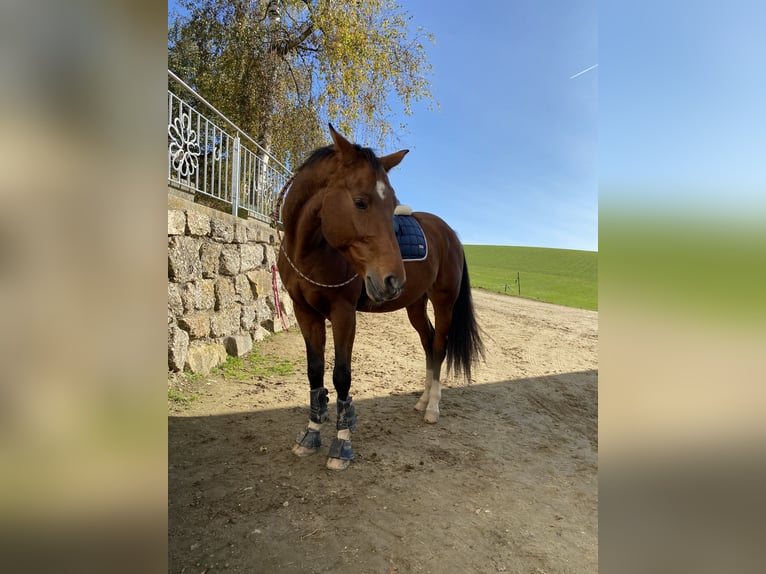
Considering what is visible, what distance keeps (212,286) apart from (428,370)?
2347 mm

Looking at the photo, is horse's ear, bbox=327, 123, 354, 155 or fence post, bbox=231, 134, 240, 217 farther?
fence post, bbox=231, 134, 240, 217

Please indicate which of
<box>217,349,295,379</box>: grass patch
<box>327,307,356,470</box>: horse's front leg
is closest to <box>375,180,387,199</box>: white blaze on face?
<box>327,307,356,470</box>: horse's front leg

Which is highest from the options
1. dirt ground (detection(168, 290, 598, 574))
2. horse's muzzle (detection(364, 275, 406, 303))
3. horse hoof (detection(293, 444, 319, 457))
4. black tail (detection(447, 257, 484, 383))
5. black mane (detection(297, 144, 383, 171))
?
black mane (detection(297, 144, 383, 171))

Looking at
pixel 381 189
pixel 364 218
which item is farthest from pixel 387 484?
pixel 381 189

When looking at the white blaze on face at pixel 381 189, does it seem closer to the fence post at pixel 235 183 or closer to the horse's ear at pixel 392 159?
the horse's ear at pixel 392 159

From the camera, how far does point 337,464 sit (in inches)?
93.6

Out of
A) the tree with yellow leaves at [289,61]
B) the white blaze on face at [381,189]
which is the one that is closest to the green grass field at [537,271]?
the tree with yellow leaves at [289,61]

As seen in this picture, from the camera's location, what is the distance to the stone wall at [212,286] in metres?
3.43

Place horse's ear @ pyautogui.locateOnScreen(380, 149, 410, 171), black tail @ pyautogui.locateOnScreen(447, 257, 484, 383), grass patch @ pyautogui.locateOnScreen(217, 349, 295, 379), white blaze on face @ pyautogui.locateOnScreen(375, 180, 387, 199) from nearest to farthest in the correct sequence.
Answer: white blaze on face @ pyautogui.locateOnScreen(375, 180, 387, 199), horse's ear @ pyautogui.locateOnScreen(380, 149, 410, 171), black tail @ pyautogui.locateOnScreen(447, 257, 484, 383), grass patch @ pyautogui.locateOnScreen(217, 349, 295, 379)

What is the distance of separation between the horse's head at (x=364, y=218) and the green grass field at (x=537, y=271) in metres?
18.7

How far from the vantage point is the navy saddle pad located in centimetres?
Result: 309

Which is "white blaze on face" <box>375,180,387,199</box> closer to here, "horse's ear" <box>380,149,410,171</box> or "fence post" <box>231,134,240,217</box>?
"horse's ear" <box>380,149,410,171</box>

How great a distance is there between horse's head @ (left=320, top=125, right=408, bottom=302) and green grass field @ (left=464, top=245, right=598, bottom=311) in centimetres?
1872
